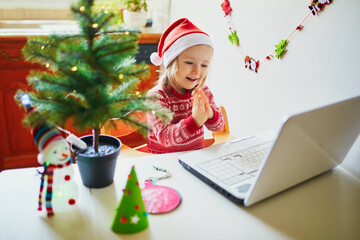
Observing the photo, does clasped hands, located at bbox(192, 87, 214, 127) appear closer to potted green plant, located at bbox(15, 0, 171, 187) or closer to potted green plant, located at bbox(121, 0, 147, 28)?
potted green plant, located at bbox(15, 0, 171, 187)

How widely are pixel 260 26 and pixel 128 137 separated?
5.03 ft

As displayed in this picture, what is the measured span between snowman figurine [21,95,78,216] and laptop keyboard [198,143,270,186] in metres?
0.39

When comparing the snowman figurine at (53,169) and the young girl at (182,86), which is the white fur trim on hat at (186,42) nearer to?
the young girl at (182,86)

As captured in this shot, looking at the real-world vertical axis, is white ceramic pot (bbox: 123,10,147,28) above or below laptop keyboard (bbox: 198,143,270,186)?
above

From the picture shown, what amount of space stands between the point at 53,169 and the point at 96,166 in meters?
0.11

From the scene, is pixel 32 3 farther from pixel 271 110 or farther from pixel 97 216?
pixel 97 216

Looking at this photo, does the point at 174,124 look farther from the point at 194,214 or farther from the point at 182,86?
the point at 194,214

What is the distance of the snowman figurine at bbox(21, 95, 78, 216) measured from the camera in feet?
2.24

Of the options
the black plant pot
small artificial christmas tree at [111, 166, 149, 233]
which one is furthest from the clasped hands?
small artificial christmas tree at [111, 166, 149, 233]

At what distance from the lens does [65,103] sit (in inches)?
28.7

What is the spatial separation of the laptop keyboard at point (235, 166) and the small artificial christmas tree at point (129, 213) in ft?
0.94

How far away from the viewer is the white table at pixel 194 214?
689 mm

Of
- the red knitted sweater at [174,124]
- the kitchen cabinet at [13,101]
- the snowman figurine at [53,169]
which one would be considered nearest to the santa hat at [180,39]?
the red knitted sweater at [174,124]

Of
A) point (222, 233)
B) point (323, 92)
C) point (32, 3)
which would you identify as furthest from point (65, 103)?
point (32, 3)
